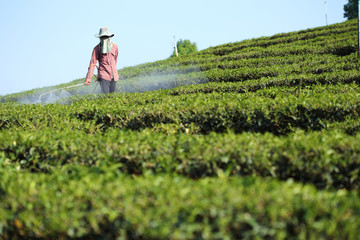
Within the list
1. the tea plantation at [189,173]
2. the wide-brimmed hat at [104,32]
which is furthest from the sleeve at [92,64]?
the tea plantation at [189,173]

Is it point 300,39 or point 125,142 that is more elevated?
point 300,39

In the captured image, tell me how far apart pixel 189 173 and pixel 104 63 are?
265 inches

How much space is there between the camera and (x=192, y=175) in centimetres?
374

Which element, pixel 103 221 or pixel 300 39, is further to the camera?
pixel 300 39

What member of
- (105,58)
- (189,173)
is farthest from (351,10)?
(189,173)

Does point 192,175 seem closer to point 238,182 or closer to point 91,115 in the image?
point 238,182

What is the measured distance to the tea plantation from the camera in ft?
7.39

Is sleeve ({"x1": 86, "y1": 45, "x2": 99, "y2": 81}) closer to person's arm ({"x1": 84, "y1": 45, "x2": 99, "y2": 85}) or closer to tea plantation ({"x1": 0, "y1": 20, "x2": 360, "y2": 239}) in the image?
person's arm ({"x1": 84, "y1": 45, "x2": 99, "y2": 85})

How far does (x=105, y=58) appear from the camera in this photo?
9570 millimetres

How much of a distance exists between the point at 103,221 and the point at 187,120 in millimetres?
3633

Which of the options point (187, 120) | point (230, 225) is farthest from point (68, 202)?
point (187, 120)

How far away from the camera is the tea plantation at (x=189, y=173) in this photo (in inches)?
88.7

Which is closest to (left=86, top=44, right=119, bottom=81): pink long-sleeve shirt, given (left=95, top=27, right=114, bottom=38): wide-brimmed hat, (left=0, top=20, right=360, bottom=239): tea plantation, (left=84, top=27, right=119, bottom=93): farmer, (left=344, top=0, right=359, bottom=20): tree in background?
(left=84, top=27, right=119, bottom=93): farmer

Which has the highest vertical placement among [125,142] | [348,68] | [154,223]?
[348,68]
